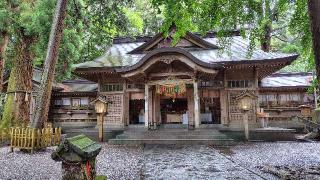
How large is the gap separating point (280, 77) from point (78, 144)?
21319 millimetres

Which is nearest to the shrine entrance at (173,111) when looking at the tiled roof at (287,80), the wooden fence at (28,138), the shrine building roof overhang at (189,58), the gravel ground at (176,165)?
the shrine building roof overhang at (189,58)

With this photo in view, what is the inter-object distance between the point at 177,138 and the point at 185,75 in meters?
4.09

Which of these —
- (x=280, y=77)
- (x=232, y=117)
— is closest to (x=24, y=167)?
(x=232, y=117)

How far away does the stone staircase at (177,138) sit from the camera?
14.2 meters

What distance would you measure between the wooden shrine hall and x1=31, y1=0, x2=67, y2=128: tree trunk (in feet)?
16.2

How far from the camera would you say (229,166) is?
8.26 m

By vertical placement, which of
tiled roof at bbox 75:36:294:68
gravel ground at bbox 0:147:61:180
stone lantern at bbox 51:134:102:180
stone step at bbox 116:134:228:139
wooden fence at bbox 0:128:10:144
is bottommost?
gravel ground at bbox 0:147:61:180

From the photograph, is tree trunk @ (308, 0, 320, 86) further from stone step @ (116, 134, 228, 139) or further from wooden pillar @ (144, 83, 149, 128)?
wooden pillar @ (144, 83, 149, 128)

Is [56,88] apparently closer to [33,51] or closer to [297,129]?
[33,51]

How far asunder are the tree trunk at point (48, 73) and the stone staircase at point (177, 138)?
4.71 meters

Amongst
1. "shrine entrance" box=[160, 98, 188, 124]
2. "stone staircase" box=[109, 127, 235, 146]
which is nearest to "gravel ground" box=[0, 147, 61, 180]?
"stone staircase" box=[109, 127, 235, 146]

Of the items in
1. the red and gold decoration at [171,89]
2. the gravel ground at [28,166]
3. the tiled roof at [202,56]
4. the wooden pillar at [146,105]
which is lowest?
the gravel ground at [28,166]

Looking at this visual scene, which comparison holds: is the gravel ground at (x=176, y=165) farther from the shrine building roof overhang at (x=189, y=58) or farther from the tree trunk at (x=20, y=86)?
the shrine building roof overhang at (x=189, y=58)

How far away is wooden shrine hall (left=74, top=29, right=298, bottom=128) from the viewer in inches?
617
